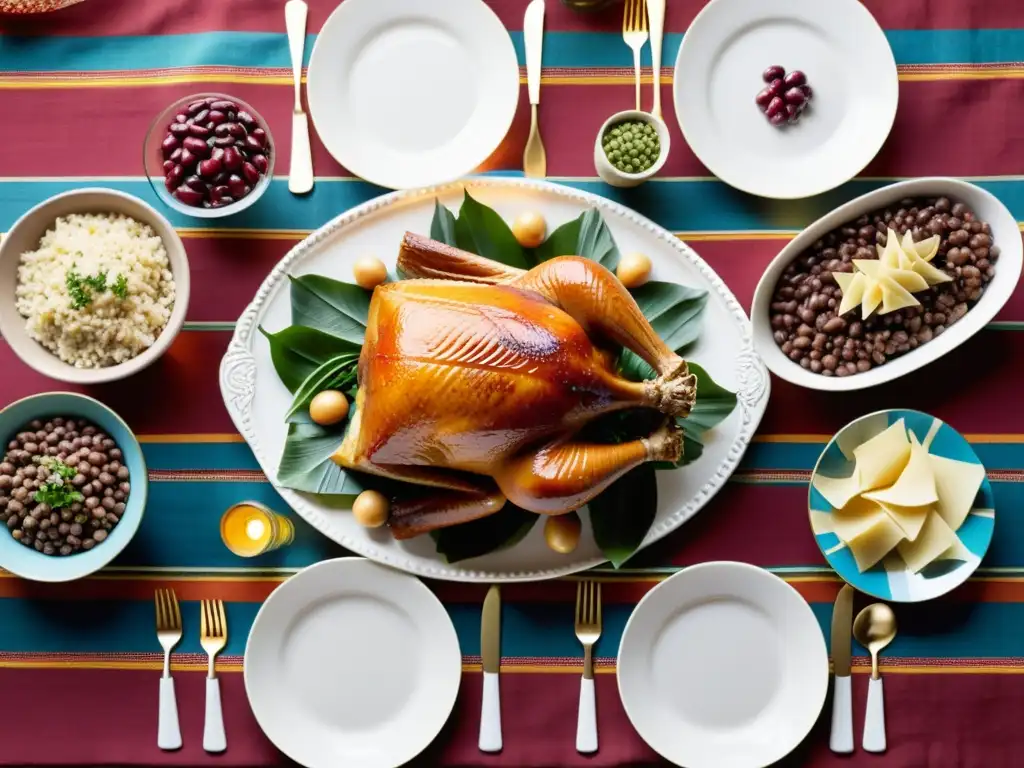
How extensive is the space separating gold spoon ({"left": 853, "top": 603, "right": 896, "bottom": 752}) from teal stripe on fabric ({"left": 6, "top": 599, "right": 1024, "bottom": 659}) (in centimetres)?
6

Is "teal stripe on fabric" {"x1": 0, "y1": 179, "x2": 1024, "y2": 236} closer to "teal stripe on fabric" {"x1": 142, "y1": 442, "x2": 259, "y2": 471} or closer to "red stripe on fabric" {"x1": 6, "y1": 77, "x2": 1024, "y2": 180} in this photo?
"red stripe on fabric" {"x1": 6, "y1": 77, "x2": 1024, "y2": 180}

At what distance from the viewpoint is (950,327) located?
1987 millimetres

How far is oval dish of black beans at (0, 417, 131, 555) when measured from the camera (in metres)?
1.92

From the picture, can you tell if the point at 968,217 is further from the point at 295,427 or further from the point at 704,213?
the point at 295,427

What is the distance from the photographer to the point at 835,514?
2.03 m

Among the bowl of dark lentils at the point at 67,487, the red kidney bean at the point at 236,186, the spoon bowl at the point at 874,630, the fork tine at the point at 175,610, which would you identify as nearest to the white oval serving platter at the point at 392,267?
the red kidney bean at the point at 236,186

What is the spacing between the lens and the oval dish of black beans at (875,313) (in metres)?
1.97

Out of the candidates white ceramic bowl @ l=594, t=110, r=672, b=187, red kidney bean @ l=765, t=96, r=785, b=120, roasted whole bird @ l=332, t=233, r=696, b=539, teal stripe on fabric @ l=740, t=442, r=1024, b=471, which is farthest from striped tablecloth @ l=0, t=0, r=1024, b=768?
roasted whole bird @ l=332, t=233, r=696, b=539

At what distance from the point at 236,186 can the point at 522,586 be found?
118cm

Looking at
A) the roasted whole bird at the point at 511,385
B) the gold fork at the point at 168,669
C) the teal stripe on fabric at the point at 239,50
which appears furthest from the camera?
the teal stripe on fabric at the point at 239,50

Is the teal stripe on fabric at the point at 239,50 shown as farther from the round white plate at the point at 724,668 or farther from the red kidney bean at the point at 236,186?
the round white plate at the point at 724,668

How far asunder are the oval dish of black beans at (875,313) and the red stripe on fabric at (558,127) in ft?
0.81

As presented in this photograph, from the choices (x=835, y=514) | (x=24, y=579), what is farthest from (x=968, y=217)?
(x=24, y=579)

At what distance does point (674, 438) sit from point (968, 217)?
0.91m
